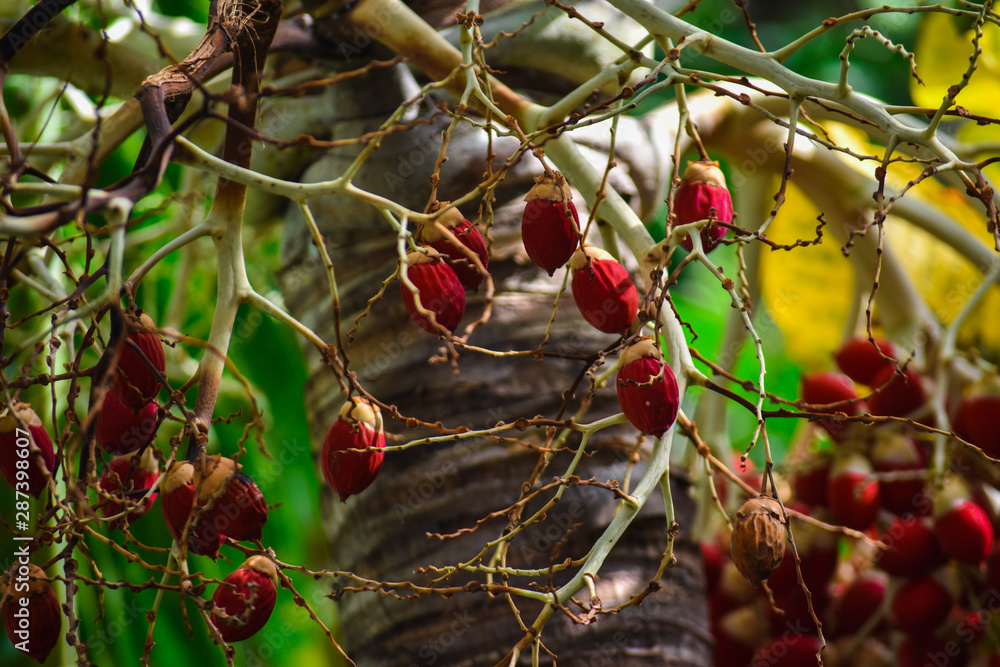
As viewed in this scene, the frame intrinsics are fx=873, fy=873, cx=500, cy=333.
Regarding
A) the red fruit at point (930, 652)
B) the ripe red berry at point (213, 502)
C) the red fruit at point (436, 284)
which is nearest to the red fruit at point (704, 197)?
the red fruit at point (436, 284)

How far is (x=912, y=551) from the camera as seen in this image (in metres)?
1.17

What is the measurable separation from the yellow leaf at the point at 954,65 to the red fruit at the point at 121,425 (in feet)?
5.08

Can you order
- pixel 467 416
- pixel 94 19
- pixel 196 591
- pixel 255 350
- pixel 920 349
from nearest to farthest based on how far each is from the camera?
1. pixel 196 591
2. pixel 467 416
3. pixel 920 349
4. pixel 94 19
5. pixel 255 350

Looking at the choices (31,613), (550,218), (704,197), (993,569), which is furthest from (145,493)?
(993,569)

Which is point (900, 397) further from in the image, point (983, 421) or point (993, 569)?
point (993, 569)

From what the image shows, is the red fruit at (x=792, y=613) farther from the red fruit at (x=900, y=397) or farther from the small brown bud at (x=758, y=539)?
the small brown bud at (x=758, y=539)

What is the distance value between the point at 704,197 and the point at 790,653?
2.59 ft

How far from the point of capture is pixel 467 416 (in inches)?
39.2

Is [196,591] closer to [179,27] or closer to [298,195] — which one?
[298,195]

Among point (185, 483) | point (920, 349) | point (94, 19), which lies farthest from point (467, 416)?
point (94, 19)

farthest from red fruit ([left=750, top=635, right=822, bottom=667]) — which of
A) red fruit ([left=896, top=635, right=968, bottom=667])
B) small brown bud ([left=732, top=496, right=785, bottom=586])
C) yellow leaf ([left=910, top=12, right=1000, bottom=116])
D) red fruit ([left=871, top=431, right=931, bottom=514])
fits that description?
yellow leaf ([left=910, top=12, right=1000, bottom=116])

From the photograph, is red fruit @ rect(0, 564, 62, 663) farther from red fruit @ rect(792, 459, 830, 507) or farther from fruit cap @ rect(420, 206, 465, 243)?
red fruit @ rect(792, 459, 830, 507)

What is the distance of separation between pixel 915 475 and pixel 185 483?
96 centimetres

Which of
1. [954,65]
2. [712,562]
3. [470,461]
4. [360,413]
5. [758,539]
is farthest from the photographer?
[954,65]
